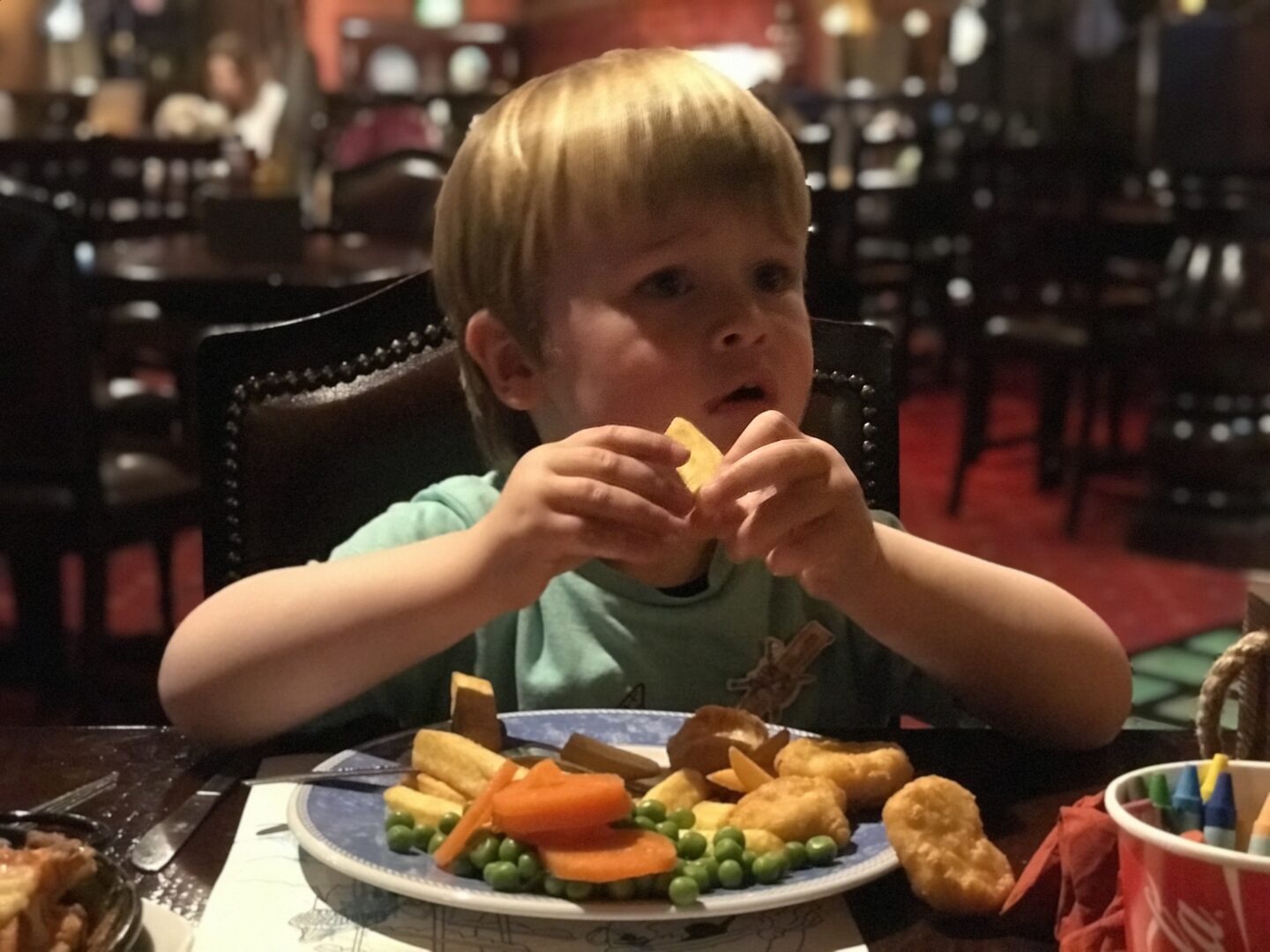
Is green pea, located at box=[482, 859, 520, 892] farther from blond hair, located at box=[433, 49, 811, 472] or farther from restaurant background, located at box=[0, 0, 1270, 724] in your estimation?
restaurant background, located at box=[0, 0, 1270, 724]

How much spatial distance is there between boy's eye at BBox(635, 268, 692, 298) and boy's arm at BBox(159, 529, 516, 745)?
0.73 feet

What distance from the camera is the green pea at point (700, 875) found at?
0.72 meters

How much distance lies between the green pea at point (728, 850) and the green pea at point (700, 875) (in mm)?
11

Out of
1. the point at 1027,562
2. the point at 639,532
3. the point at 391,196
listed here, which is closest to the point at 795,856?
the point at 639,532

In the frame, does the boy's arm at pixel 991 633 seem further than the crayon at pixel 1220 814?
Yes

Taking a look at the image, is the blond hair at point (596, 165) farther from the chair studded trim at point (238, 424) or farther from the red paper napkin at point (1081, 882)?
the red paper napkin at point (1081, 882)

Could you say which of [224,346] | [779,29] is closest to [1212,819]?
[224,346]

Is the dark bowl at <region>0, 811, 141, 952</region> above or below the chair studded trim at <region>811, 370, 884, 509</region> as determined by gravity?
below

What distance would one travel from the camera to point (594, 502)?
2.91ft

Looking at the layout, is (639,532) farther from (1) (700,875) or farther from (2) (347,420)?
(2) (347,420)

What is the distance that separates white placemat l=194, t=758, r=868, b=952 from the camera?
71 cm

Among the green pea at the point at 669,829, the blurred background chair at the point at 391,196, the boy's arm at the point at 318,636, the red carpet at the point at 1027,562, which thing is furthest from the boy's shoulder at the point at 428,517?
the blurred background chair at the point at 391,196

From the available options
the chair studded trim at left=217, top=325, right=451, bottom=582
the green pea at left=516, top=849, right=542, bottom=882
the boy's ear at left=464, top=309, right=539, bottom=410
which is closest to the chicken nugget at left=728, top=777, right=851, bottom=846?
the green pea at left=516, top=849, right=542, bottom=882

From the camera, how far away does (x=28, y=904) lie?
2.07 ft
